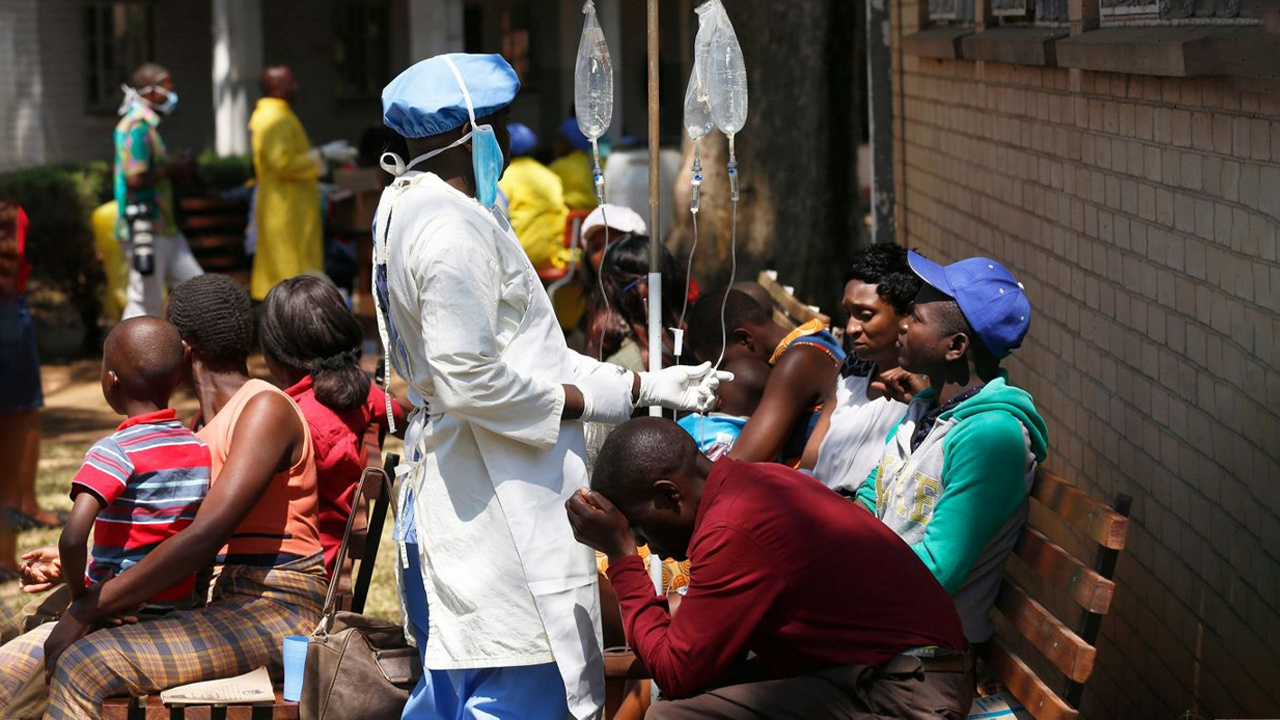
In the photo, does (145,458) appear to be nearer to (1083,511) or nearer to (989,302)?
(989,302)

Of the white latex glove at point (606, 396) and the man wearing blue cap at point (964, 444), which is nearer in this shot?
the man wearing blue cap at point (964, 444)

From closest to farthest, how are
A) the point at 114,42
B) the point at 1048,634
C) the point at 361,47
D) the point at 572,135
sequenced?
the point at 1048,634
the point at 572,135
the point at 114,42
the point at 361,47

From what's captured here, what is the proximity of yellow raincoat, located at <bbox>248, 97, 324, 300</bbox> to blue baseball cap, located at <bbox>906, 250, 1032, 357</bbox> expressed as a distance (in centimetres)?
863

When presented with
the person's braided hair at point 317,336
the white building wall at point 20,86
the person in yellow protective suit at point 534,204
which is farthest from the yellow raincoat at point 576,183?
the white building wall at point 20,86

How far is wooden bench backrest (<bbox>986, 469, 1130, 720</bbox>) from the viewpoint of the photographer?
314cm

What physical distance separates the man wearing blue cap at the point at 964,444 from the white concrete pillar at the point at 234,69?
56.3ft

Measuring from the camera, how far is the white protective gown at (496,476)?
11.3 ft

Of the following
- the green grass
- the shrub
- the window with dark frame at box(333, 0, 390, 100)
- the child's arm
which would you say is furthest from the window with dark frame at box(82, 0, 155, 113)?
the child's arm

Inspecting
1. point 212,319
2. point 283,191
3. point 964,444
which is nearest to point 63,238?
point 283,191

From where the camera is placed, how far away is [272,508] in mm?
4172

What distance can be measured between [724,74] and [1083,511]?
→ 1573mm

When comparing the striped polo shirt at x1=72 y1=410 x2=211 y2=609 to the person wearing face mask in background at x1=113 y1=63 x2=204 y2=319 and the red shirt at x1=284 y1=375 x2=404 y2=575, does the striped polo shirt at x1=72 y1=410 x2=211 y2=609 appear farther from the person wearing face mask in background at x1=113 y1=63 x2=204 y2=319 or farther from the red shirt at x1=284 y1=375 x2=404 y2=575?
the person wearing face mask in background at x1=113 y1=63 x2=204 y2=319

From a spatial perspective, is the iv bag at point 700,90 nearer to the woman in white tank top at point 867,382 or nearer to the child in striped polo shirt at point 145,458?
the woman in white tank top at point 867,382

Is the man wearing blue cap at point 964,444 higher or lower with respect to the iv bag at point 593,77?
lower
